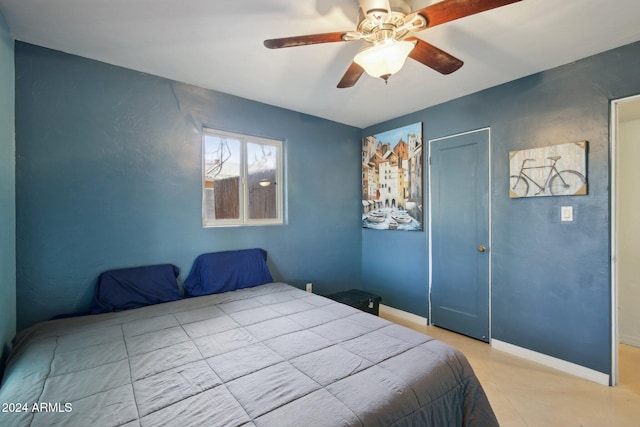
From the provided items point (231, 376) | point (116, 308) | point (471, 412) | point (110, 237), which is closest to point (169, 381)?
point (231, 376)

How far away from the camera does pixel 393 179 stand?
11.9 ft

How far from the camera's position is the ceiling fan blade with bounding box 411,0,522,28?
1258mm

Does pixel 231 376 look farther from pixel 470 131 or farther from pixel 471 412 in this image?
pixel 470 131

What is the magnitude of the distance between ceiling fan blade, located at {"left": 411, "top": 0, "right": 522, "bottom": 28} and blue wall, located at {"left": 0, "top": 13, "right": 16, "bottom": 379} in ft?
8.17

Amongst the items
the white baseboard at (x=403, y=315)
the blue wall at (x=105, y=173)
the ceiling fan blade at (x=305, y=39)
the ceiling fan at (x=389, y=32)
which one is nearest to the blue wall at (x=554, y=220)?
the white baseboard at (x=403, y=315)

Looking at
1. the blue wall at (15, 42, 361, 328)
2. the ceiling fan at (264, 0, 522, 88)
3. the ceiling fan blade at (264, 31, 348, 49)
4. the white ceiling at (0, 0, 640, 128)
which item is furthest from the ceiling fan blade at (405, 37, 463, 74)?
the blue wall at (15, 42, 361, 328)

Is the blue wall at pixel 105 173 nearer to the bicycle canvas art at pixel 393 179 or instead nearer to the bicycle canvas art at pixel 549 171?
the bicycle canvas art at pixel 393 179

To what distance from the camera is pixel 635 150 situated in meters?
2.82

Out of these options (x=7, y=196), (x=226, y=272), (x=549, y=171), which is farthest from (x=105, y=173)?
(x=549, y=171)

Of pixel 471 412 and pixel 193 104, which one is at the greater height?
pixel 193 104

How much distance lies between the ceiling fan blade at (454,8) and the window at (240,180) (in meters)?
2.18

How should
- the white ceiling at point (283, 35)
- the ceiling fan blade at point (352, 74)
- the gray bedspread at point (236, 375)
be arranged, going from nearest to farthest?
the gray bedspread at point (236, 375), the white ceiling at point (283, 35), the ceiling fan blade at point (352, 74)

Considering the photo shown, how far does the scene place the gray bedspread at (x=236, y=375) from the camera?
104 centimetres

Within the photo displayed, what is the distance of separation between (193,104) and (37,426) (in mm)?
2474
